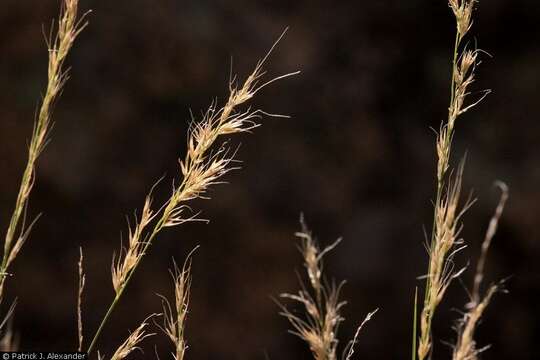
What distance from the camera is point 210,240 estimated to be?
4.11 m

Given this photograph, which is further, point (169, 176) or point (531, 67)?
point (531, 67)

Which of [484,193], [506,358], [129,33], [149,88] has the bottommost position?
[506,358]

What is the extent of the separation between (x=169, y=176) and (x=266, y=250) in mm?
625

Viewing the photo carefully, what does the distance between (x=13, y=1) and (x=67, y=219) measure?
114cm

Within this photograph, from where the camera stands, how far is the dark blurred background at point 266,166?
4.03m

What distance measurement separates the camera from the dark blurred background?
403 centimetres

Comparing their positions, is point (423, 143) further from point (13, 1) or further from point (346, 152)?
point (13, 1)

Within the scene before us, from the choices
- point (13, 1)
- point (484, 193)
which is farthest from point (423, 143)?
point (13, 1)

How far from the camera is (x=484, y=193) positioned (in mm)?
4223

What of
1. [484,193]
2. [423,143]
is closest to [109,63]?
[423,143]

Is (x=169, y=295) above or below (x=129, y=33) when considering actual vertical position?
below

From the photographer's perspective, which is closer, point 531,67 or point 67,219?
point 67,219

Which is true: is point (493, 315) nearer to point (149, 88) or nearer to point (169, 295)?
point (169, 295)

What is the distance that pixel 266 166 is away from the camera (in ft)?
13.7
